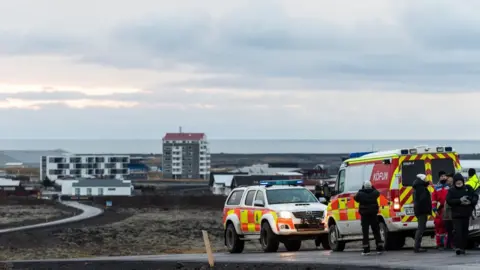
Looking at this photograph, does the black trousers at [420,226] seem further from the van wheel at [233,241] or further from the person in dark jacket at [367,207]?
the van wheel at [233,241]

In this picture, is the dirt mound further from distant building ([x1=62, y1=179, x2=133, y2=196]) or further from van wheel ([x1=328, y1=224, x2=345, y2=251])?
van wheel ([x1=328, y1=224, x2=345, y2=251])

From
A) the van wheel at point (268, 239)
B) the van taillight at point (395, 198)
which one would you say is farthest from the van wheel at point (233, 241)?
the van taillight at point (395, 198)

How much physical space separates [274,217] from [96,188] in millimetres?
136770

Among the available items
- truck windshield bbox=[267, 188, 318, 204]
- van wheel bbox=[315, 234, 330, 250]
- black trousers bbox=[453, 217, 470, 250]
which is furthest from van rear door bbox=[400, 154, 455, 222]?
truck windshield bbox=[267, 188, 318, 204]

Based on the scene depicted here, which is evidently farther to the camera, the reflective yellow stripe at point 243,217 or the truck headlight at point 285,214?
the reflective yellow stripe at point 243,217

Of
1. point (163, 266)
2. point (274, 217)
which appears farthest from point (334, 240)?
point (163, 266)

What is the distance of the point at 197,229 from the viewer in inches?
2297

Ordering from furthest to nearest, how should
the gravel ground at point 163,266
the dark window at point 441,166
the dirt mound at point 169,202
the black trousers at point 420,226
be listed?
the dirt mound at point 169,202, the dark window at point 441,166, the black trousers at point 420,226, the gravel ground at point 163,266

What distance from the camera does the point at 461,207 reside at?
21766 mm

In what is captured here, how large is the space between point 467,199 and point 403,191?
222 cm

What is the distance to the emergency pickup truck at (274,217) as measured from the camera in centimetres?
2755

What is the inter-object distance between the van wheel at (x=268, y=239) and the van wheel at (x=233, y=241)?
126 centimetres

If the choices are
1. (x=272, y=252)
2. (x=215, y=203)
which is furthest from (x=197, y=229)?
(x=215, y=203)

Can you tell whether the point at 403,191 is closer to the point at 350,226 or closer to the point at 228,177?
the point at 350,226
